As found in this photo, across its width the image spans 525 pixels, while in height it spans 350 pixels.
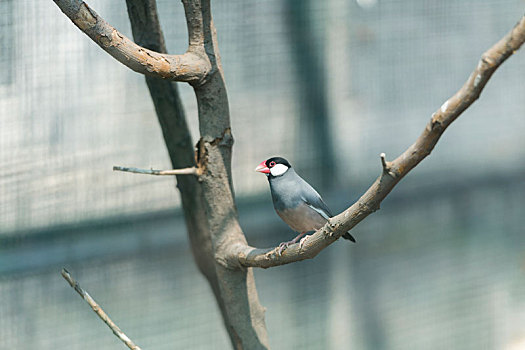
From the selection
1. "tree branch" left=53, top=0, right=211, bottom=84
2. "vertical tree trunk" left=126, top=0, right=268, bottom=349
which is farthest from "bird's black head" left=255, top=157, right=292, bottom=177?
"tree branch" left=53, top=0, right=211, bottom=84

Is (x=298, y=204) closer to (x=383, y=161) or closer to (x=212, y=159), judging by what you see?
(x=212, y=159)

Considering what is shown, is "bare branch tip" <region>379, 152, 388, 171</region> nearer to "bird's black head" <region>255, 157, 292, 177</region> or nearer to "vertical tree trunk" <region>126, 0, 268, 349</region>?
"vertical tree trunk" <region>126, 0, 268, 349</region>

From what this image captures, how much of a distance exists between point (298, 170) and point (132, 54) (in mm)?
603

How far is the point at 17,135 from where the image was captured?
78 centimetres

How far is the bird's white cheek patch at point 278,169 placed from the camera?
0.77m

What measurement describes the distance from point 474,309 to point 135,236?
908 mm

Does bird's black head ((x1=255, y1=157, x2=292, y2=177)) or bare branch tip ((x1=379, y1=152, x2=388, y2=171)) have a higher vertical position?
bird's black head ((x1=255, y1=157, x2=292, y2=177))

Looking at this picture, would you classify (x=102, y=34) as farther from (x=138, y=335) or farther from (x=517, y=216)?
(x=517, y=216)

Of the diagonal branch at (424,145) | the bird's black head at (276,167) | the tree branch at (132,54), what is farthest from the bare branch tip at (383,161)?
the bird's black head at (276,167)

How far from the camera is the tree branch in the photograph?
466mm

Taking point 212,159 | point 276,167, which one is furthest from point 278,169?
point 212,159

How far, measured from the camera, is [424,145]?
0.36m

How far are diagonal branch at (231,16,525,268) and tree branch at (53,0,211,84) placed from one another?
0.23 m

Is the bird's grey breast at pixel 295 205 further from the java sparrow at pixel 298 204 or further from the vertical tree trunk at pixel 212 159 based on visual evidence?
the vertical tree trunk at pixel 212 159
